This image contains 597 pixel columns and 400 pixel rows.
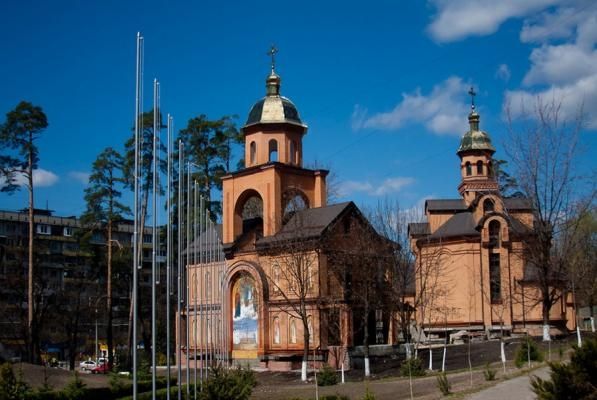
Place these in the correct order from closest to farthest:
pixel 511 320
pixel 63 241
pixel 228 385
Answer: pixel 228 385 < pixel 511 320 < pixel 63 241

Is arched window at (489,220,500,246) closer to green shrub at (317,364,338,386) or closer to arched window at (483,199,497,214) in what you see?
arched window at (483,199,497,214)

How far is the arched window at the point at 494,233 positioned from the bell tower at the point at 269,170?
1277cm

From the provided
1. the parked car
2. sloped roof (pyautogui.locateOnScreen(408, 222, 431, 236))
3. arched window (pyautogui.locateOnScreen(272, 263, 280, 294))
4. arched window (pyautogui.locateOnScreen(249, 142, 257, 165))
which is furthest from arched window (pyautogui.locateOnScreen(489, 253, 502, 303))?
the parked car

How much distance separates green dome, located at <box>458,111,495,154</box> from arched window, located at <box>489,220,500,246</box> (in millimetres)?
9421

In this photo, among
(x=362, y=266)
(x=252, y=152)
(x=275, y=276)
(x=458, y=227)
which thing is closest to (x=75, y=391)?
(x=275, y=276)

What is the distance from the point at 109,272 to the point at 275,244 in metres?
14.9

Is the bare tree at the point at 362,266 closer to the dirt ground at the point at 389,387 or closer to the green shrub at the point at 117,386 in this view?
the dirt ground at the point at 389,387

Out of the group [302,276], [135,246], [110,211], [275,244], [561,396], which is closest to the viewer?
[561,396]

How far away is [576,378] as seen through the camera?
12.3 metres

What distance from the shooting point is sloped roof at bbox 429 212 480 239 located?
160ft

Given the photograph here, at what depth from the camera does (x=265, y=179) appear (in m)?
40.8

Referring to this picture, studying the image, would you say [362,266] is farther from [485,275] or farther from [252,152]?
[485,275]

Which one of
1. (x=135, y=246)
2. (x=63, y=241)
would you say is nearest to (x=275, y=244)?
(x=135, y=246)

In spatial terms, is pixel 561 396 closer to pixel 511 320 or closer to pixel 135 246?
pixel 135 246
